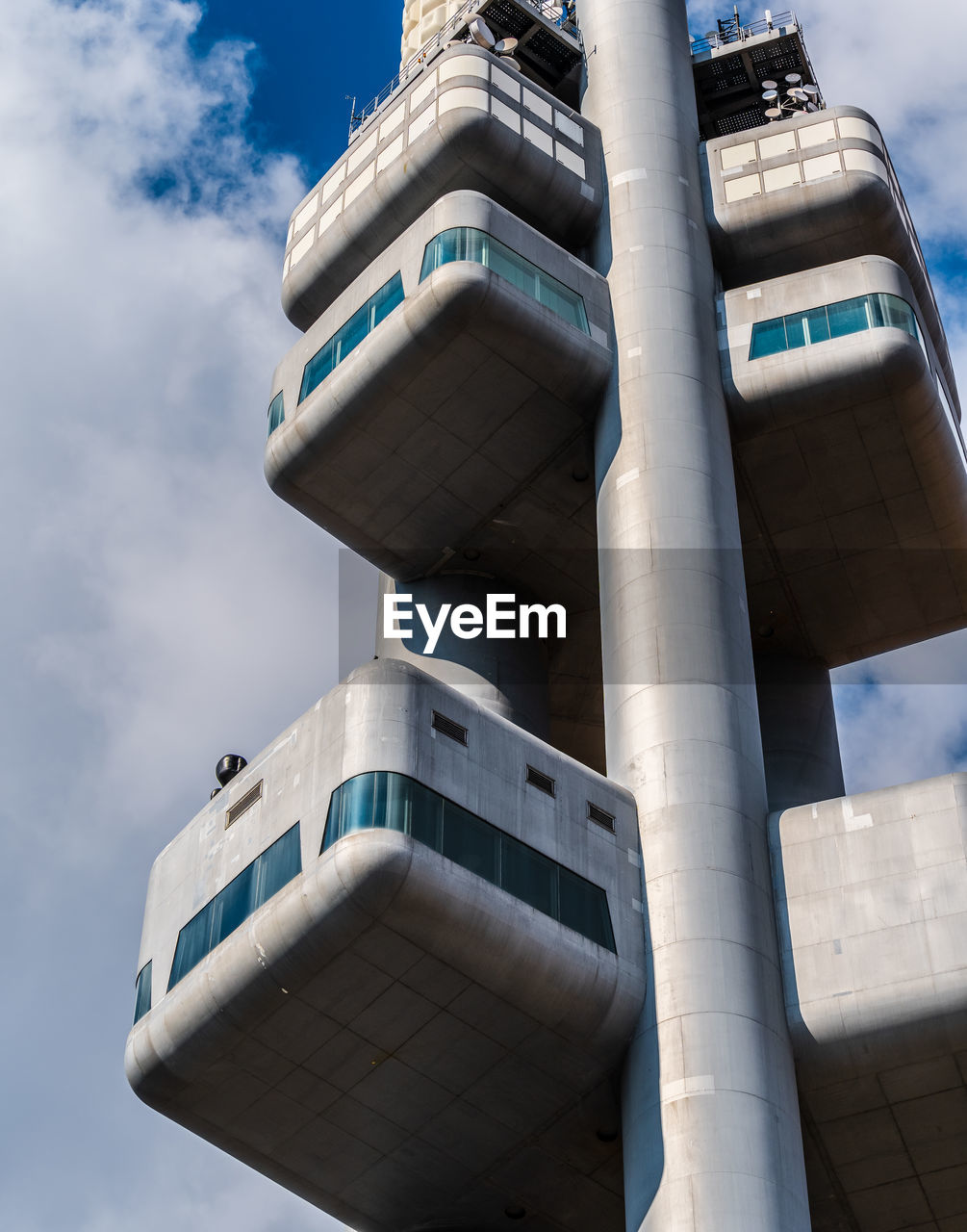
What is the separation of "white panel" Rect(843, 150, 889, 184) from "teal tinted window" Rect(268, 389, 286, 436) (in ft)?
55.3

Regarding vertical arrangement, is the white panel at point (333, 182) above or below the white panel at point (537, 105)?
above

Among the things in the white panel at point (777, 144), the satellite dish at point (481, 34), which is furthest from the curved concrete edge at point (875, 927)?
the satellite dish at point (481, 34)

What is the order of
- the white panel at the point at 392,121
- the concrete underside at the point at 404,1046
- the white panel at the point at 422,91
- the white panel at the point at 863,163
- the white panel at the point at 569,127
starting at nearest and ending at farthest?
Result: the concrete underside at the point at 404,1046
the white panel at the point at 863,163
the white panel at the point at 569,127
the white panel at the point at 422,91
the white panel at the point at 392,121

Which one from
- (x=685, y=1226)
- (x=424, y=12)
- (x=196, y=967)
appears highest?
(x=424, y=12)

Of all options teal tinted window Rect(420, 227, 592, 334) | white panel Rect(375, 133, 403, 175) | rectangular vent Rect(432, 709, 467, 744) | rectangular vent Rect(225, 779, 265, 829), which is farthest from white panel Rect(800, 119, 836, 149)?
rectangular vent Rect(225, 779, 265, 829)

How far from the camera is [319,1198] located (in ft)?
138

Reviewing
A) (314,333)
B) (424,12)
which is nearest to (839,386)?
(314,333)

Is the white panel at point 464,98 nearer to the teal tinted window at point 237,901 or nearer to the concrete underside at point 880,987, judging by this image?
the concrete underside at point 880,987

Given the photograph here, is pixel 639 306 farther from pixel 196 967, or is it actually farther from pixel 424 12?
pixel 424 12

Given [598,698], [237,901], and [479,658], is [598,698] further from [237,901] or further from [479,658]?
[237,901]

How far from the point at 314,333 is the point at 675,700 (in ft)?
55.9

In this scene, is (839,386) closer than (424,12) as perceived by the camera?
Yes

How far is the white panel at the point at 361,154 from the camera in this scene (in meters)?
54.4

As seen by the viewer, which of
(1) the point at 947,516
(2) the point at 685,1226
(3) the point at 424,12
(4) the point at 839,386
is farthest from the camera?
(3) the point at 424,12
